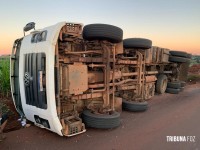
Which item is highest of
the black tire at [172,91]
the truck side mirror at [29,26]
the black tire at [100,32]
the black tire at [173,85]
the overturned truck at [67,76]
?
the truck side mirror at [29,26]

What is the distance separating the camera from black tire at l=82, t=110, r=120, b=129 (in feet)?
15.8

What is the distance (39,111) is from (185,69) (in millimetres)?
10121

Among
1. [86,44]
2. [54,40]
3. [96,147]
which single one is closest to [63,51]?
[54,40]

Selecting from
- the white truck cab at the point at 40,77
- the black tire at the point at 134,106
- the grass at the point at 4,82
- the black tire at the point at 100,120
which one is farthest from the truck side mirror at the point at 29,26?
the black tire at the point at 134,106

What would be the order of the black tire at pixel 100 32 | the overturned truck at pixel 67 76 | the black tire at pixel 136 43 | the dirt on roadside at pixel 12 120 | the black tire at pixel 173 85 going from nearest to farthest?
the overturned truck at pixel 67 76, the black tire at pixel 100 32, the dirt on roadside at pixel 12 120, the black tire at pixel 136 43, the black tire at pixel 173 85

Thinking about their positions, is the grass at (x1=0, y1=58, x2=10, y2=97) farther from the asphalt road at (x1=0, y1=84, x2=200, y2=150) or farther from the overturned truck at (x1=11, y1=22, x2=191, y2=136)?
the asphalt road at (x1=0, y1=84, x2=200, y2=150)

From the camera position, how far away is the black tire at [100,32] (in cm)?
480

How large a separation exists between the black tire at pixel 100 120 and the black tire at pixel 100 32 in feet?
5.79

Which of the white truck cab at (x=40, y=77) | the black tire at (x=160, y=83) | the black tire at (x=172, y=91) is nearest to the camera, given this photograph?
the white truck cab at (x=40, y=77)

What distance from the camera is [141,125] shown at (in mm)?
5355

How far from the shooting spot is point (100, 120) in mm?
4801

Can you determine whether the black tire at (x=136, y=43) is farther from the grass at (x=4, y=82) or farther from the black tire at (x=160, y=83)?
the grass at (x=4, y=82)

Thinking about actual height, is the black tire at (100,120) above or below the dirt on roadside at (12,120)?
above

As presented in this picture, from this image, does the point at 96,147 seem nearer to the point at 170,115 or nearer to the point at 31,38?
the point at 31,38
